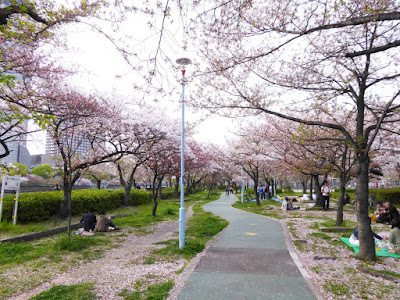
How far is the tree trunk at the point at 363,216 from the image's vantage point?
5.99 meters

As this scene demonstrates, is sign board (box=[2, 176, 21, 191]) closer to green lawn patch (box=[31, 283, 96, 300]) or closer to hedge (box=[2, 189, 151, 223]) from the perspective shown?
hedge (box=[2, 189, 151, 223])

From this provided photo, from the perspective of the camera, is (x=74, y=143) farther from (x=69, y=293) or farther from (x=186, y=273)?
(x=186, y=273)

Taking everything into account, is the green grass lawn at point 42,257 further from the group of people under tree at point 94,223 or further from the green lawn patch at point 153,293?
the green lawn patch at point 153,293

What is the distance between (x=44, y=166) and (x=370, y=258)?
80241mm

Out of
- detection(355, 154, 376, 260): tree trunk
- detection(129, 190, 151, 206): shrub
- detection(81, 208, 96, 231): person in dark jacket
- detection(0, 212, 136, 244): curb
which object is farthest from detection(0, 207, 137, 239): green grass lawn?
detection(355, 154, 376, 260): tree trunk

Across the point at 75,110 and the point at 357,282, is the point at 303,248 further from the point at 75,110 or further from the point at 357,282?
the point at 75,110

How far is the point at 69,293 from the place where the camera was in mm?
4086

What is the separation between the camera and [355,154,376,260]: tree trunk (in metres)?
5.99

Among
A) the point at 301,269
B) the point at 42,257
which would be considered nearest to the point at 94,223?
the point at 42,257

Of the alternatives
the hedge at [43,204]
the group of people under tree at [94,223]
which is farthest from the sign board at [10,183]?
the group of people under tree at [94,223]

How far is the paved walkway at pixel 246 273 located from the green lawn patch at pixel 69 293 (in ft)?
4.89

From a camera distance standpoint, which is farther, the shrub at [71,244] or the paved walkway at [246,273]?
the shrub at [71,244]

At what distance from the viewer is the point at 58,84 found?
9.98 m

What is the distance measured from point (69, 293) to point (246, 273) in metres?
3.12
